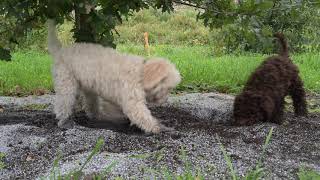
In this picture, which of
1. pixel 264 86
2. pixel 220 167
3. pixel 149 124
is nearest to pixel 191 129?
pixel 149 124

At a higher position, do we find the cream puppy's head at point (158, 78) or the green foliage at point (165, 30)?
the cream puppy's head at point (158, 78)

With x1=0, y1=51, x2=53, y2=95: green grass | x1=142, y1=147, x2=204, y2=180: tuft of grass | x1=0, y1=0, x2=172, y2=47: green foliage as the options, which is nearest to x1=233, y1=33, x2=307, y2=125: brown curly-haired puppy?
x1=0, y1=0, x2=172, y2=47: green foliage

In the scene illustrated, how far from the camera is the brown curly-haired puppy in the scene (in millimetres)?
5234

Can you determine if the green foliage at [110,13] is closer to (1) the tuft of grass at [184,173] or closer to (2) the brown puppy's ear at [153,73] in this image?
(2) the brown puppy's ear at [153,73]

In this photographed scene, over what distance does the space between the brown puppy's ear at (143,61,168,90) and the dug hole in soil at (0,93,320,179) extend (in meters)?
0.47

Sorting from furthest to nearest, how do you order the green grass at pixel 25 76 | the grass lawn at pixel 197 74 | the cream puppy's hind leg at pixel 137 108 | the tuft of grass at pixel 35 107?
the grass lawn at pixel 197 74 < the green grass at pixel 25 76 < the tuft of grass at pixel 35 107 < the cream puppy's hind leg at pixel 137 108

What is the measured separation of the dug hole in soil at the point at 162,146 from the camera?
3.88 metres

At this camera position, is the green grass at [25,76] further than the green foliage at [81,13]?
Yes

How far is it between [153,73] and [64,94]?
906 millimetres

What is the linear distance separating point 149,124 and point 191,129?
1.49 ft

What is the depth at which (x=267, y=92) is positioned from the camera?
Result: 17.4 ft

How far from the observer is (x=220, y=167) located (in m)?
3.89

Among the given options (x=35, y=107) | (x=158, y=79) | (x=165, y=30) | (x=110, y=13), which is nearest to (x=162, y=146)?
(x=158, y=79)

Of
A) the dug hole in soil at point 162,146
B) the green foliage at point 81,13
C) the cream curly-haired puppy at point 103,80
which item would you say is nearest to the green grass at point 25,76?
the dug hole in soil at point 162,146
